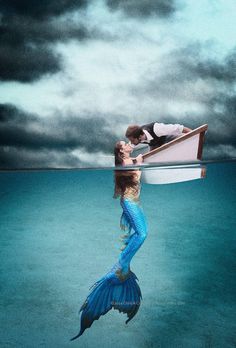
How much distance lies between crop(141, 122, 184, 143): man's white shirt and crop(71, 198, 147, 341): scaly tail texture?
1.80ft

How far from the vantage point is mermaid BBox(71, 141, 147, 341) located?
239 cm

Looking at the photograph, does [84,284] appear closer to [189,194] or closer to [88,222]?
[88,222]

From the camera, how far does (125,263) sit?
8.13 ft

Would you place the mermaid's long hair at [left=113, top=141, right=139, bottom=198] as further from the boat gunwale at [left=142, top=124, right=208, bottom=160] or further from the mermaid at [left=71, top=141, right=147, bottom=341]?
the boat gunwale at [left=142, top=124, right=208, bottom=160]

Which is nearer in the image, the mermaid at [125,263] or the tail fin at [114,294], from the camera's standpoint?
the mermaid at [125,263]

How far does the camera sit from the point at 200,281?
4.98 meters

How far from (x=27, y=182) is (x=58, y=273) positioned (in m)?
8.09

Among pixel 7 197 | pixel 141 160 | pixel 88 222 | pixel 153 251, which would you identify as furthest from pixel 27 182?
pixel 141 160

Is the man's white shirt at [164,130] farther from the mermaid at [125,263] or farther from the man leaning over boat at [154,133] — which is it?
the mermaid at [125,263]

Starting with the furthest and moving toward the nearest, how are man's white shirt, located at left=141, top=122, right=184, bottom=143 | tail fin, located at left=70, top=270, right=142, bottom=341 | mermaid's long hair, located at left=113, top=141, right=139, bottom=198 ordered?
tail fin, located at left=70, top=270, right=142, bottom=341
mermaid's long hair, located at left=113, top=141, right=139, bottom=198
man's white shirt, located at left=141, top=122, right=184, bottom=143

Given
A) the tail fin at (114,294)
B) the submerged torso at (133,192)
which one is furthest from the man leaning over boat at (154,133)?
the tail fin at (114,294)

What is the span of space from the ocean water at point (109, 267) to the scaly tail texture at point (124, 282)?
0.72 m

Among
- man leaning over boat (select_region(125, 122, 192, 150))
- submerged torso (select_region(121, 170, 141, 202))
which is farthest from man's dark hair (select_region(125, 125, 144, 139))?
submerged torso (select_region(121, 170, 141, 202))

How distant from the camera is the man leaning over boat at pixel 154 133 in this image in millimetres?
2059
